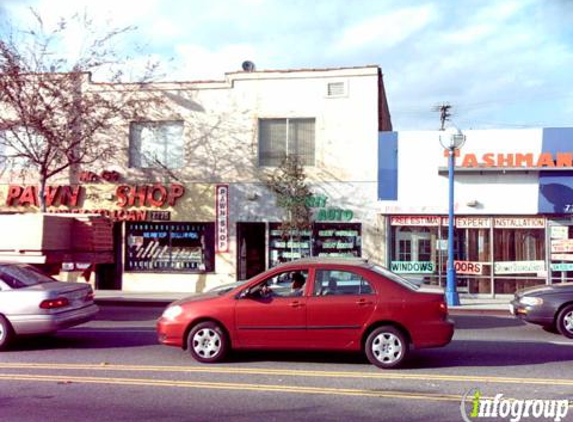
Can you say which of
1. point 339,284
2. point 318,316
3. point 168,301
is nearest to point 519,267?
point 168,301

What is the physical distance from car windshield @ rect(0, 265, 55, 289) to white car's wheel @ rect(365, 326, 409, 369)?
230 inches

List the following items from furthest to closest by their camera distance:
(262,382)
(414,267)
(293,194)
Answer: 1. (414,267)
2. (293,194)
3. (262,382)

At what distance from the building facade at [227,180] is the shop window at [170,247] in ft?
0.11

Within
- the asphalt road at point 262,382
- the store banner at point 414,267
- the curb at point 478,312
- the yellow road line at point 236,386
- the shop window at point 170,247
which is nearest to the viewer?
the asphalt road at point 262,382

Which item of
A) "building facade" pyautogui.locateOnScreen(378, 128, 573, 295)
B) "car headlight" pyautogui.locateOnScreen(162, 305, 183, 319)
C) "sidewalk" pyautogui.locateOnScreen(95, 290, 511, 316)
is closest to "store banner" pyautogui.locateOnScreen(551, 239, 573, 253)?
"building facade" pyautogui.locateOnScreen(378, 128, 573, 295)

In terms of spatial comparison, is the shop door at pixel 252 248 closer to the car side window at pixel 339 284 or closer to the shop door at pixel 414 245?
the shop door at pixel 414 245

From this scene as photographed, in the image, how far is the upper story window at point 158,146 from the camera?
65.9 ft

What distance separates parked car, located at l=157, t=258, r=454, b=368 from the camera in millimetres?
8156

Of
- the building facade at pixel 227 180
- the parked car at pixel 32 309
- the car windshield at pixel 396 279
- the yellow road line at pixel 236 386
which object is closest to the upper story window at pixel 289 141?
the building facade at pixel 227 180

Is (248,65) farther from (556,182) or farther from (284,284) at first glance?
(284,284)

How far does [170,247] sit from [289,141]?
5179 mm

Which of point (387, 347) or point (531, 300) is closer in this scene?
point (387, 347)

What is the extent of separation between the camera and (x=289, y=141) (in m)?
19.4

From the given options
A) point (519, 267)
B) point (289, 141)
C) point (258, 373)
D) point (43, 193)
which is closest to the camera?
point (258, 373)
